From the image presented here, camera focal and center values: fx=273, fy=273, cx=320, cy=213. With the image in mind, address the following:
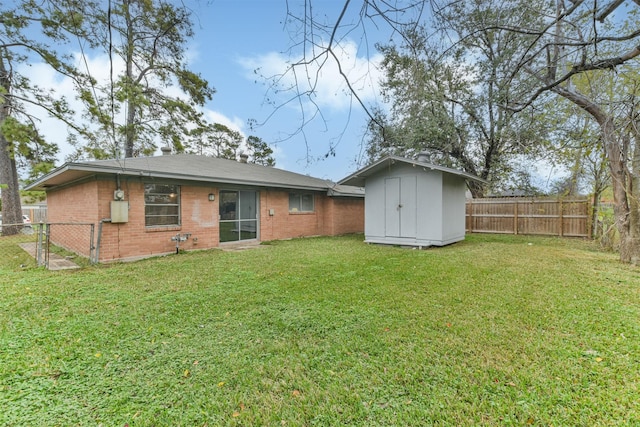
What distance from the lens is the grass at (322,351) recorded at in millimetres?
1903

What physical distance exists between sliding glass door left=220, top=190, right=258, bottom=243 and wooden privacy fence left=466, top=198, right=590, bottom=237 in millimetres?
10716

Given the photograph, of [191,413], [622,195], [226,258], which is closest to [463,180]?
[622,195]

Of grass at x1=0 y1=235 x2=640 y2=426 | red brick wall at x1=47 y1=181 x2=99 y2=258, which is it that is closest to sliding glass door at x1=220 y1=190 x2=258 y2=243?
red brick wall at x1=47 y1=181 x2=99 y2=258

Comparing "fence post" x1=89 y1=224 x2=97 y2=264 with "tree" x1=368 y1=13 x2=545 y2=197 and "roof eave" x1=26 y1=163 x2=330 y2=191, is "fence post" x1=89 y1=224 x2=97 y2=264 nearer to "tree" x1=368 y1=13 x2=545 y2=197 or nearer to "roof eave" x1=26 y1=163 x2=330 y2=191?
"roof eave" x1=26 y1=163 x2=330 y2=191

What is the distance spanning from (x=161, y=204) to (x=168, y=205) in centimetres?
19

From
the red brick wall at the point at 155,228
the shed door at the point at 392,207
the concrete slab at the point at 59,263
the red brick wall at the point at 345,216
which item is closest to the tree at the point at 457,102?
the shed door at the point at 392,207

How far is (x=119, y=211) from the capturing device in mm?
7113

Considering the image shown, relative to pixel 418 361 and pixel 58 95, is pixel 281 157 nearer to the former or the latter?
pixel 418 361

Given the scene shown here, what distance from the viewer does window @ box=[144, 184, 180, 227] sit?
787 centimetres

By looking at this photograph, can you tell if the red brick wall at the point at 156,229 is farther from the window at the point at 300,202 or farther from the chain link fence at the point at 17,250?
the window at the point at 300,202

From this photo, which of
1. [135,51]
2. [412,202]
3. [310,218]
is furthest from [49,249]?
[412,202]

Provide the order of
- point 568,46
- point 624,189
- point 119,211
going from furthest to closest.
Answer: point 119,211
point 624,189
point 568,46

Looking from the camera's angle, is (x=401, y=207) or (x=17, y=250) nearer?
(x=17, y=250)

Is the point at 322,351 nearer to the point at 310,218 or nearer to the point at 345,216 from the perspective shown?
the point at 310,218
